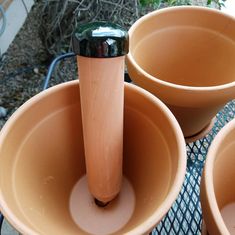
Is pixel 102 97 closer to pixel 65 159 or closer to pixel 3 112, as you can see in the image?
pixel 65 159

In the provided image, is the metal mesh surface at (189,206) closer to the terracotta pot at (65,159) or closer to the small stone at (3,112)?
the terracotta pot at (65,159)

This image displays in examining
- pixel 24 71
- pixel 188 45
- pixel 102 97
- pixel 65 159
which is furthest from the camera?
pixel 24 71

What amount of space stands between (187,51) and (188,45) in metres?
0.01

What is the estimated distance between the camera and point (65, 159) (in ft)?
1.53

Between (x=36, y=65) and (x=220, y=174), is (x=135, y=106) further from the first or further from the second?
(x=36, y=65)

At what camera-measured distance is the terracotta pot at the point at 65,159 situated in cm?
31

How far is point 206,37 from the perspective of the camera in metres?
0.57

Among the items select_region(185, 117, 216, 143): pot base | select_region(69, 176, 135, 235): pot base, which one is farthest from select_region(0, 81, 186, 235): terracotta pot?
select_region(185, 117, 216, 143): pot base

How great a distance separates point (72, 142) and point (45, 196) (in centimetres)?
9

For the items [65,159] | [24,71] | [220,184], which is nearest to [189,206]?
[220,184]

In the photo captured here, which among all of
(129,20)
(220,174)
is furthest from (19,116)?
(129,20)

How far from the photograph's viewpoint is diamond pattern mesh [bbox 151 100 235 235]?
460mm

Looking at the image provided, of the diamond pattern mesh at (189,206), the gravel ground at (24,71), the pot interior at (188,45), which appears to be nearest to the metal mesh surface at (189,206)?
the diamond pattern mesh at (189,206)

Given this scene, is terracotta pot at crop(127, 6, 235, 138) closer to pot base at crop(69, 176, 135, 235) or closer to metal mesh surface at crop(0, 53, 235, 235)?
metal mesh surface at crop(0, 53, 235, 235)
